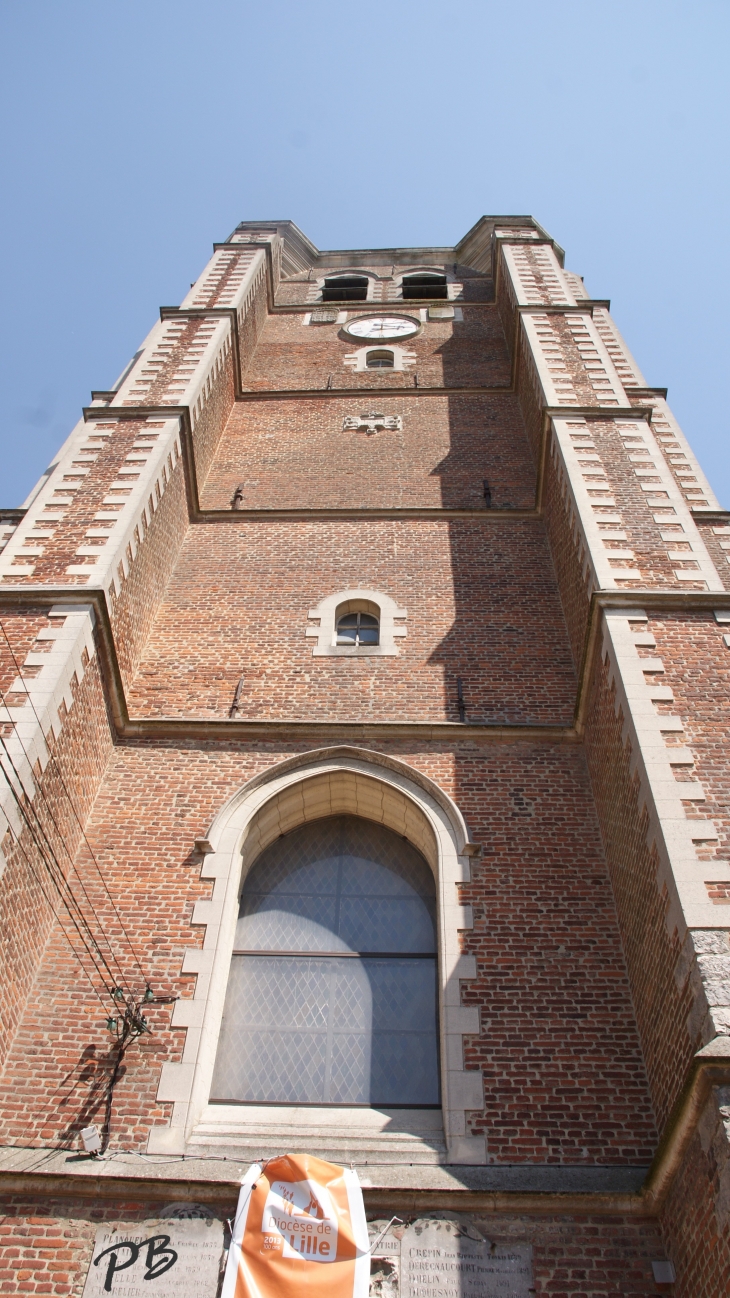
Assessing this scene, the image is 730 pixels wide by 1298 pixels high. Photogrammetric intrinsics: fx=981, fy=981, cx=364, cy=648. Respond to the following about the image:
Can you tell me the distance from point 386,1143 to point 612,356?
14.5 meters

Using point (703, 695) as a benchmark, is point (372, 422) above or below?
above

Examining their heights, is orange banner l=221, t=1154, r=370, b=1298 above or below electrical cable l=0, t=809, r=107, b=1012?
below

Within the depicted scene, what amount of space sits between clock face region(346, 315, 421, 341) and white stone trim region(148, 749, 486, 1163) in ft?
42.0

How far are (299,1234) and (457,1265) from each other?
93cm

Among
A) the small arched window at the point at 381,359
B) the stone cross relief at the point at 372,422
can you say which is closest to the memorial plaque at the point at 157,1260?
the stone cross relief at the point at 372,422

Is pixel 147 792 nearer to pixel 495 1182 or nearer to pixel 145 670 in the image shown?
pixel 145 670

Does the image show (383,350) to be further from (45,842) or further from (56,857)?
(45,842)

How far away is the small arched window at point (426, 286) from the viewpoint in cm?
2355

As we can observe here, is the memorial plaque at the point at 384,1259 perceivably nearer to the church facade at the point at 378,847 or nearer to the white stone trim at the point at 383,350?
the church facade at the point at 378,847

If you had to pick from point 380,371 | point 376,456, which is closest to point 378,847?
point 376,456

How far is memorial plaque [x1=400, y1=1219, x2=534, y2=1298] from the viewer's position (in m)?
5.55

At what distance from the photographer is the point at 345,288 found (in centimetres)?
2400

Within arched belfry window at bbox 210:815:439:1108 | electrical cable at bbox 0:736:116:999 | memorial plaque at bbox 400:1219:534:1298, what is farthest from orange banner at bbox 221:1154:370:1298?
electrical cable at bbox 0:736:116:999

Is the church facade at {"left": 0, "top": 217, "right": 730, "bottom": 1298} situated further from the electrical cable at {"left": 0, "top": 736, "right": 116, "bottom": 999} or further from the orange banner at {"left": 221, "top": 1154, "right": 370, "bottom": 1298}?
the orange banner at {"left": 221, "top": 1154, "right": 370, "bottom": 1298}
